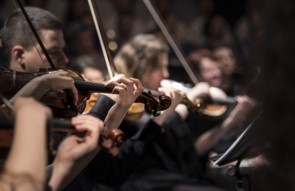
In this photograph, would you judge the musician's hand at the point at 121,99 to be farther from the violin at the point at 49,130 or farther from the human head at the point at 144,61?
the human head at the point at 144,61

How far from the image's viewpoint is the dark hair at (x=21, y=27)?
240 centimetres

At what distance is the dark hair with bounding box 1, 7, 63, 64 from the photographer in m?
2.40

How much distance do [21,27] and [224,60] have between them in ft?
8.06

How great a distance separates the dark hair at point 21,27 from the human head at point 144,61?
78 centimetres

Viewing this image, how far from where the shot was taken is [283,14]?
1265mm

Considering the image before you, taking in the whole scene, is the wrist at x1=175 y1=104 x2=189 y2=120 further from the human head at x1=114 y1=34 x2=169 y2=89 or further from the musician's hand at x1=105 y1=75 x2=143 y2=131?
the musician's hand at x1=105 y1=75 x2=143 y2=131

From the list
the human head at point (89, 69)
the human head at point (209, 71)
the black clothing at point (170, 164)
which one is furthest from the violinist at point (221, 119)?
the human head at point (89, 69)

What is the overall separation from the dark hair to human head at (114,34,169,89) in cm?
78

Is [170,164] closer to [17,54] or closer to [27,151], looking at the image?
[17,54]

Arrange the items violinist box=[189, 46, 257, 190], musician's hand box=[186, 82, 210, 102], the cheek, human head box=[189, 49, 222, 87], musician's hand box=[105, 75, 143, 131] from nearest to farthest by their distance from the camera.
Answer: musician's hand box=[105, 75, 143, 131]
the cheek
musician's hand box=[186, 82, 210, 102]
violinist box=[189, 46, 257, 190]
human head box=[189, 49, 222, 87]

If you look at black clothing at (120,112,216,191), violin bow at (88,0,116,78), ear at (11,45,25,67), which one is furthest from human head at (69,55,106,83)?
ear at (11,45,25,67)

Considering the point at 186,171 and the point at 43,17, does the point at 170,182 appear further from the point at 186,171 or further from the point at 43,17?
the point at 43,17

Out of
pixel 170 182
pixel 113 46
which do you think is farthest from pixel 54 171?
pixel 113 46

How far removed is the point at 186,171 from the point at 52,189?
2.08m
